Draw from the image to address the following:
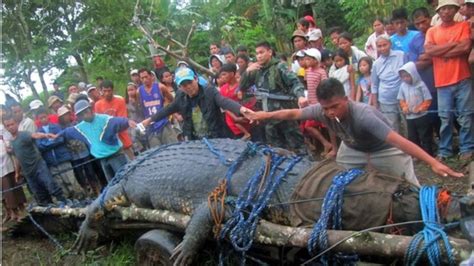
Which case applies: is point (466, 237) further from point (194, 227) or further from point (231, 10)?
point (231, 10)

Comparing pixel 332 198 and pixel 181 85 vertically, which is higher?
pixel 181 85

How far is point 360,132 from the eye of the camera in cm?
396

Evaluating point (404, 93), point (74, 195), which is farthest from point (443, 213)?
point (74, 195)

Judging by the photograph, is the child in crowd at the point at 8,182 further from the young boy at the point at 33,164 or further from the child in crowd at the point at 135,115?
the child in crowd at the point at 135,115

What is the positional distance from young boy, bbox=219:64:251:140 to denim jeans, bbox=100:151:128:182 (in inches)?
61.4

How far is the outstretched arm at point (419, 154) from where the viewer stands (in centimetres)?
323

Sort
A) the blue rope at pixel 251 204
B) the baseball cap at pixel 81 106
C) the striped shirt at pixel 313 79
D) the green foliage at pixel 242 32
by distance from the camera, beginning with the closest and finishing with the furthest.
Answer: the blue rope at pixel 251 204 → the baseball cap at pixel 81 106 → the striped shirt at pixel 313 79 → the green foliage at pixel 242 32

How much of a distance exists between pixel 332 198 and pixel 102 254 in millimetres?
2755

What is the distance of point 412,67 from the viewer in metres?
5.81

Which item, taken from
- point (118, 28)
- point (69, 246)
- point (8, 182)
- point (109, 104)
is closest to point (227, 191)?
point (69, 246)

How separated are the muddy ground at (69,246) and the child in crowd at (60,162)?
1151mm

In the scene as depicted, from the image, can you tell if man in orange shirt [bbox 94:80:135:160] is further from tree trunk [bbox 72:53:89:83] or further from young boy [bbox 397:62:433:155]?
tree trunk [bbox 72:53:89:83]

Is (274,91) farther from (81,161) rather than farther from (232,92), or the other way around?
(81,161)

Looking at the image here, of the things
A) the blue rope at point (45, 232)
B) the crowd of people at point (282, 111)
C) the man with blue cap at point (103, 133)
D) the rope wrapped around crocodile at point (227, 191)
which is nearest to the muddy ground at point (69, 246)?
the blue rope at point (45, 232)
